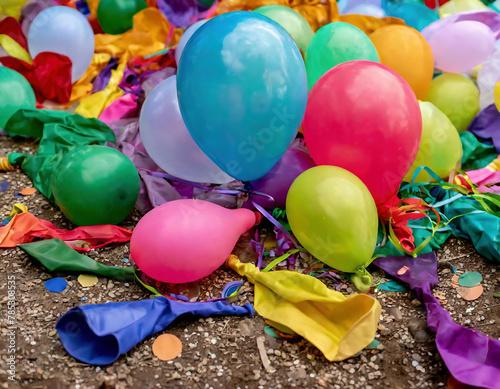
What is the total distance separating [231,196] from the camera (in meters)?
2.01

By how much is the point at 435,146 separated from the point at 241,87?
87 cm

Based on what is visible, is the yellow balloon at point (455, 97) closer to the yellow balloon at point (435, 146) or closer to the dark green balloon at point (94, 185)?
the yellow balloon at point (435, 146)

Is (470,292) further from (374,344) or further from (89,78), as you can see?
(89,78)

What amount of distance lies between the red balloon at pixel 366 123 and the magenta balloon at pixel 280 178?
0.43ft

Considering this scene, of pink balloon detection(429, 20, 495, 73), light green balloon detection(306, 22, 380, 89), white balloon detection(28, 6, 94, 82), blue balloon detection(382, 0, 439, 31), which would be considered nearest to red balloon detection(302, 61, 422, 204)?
light green balloon detection(306, 22, 380, 89)

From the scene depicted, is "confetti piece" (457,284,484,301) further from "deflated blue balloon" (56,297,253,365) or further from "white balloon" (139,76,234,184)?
"white balloon" (139,76,234,184)

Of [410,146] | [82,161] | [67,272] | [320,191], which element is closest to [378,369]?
[320,191]

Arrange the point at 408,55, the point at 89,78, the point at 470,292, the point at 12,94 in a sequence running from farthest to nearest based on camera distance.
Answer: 1. the point at 89,78
2. the point at 12,94
3. the point at 408,55
4. the point at 470,292

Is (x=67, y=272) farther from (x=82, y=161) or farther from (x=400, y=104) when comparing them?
(x=400, y=104)

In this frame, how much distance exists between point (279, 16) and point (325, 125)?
815mm

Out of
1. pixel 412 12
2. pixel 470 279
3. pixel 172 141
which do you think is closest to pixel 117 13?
pixel 172 141

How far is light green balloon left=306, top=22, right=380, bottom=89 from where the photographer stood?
81.9 inches

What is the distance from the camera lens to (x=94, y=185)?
1.91 m

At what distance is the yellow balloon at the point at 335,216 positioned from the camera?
163cm
